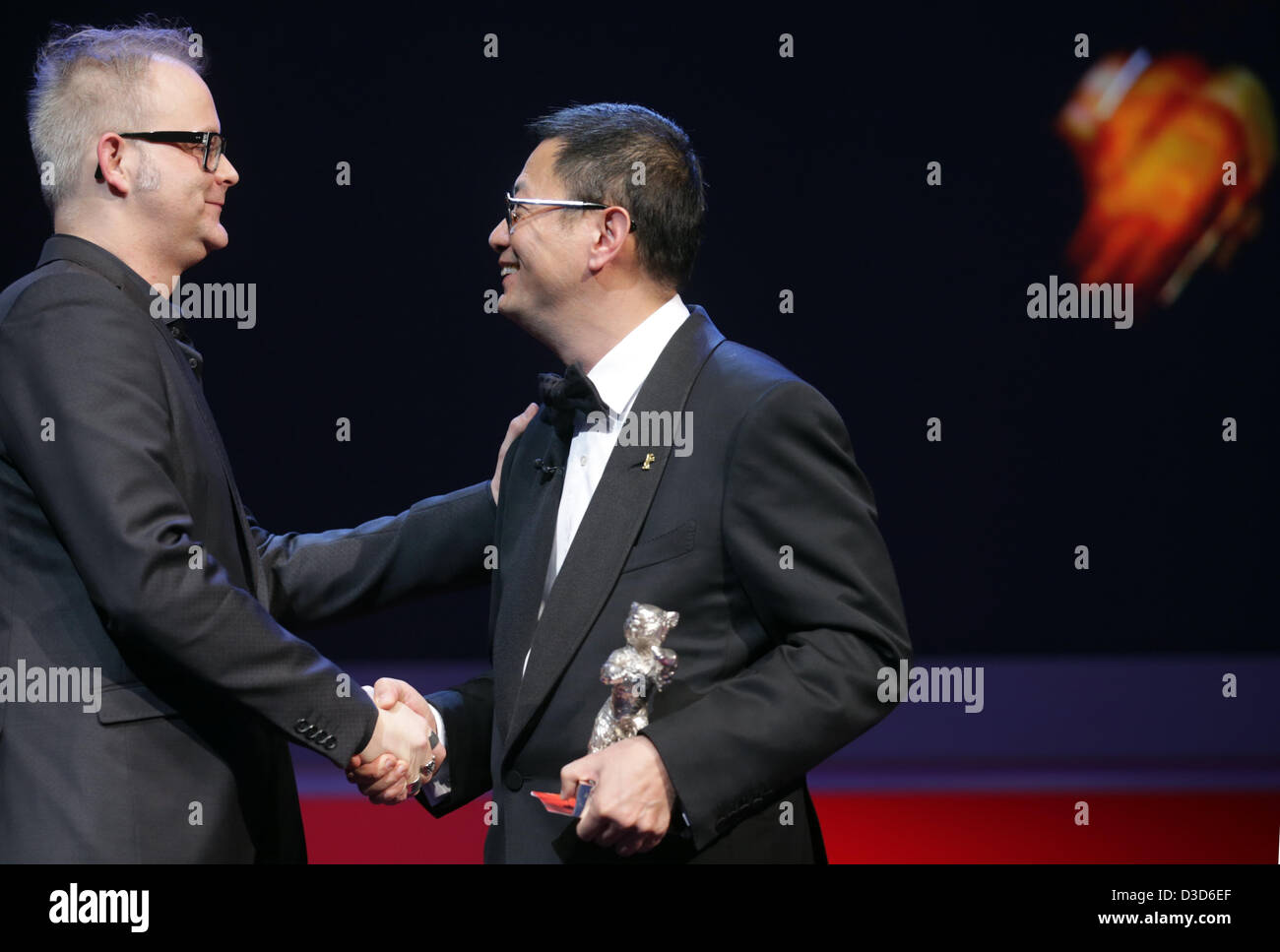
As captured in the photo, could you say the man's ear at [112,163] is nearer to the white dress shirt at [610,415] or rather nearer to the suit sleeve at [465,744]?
the white dress shirt at [610,415]

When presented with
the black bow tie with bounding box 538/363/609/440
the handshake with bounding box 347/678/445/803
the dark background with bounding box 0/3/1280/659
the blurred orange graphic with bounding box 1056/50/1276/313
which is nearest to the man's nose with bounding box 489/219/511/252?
the black bow tie with bounding box 538/363/609/440

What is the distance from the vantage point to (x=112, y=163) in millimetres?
2176

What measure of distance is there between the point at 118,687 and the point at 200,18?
3.22m

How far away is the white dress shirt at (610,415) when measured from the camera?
212 centimetres

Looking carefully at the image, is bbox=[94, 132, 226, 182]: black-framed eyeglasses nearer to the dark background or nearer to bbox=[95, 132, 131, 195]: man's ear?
bbox=[95, 132, 131, 195]: man's ear

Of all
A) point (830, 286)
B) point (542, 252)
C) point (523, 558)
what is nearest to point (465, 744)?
point (523, 558)

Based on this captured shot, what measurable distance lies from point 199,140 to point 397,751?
3.53 feet

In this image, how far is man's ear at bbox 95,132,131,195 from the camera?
7.09ft

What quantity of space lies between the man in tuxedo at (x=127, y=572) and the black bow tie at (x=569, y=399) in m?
0.53

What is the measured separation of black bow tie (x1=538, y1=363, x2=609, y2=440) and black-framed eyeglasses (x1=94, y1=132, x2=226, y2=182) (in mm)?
681

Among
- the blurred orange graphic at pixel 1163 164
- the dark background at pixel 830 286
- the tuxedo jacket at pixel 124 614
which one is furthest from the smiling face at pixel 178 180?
the blurred orange graphic at pixel 1163 164

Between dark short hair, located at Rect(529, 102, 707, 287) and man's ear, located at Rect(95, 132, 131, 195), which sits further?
dark short hair, located at Rect(529, 102, 707, 287)

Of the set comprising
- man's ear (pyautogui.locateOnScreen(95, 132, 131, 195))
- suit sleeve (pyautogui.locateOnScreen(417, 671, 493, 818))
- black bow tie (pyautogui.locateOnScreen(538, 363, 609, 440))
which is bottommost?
suit sleeve (pyautogui.locateOnScreen(417, 671, 493, 818))

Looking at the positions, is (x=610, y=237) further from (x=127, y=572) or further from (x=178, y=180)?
(x=127, y=572)
